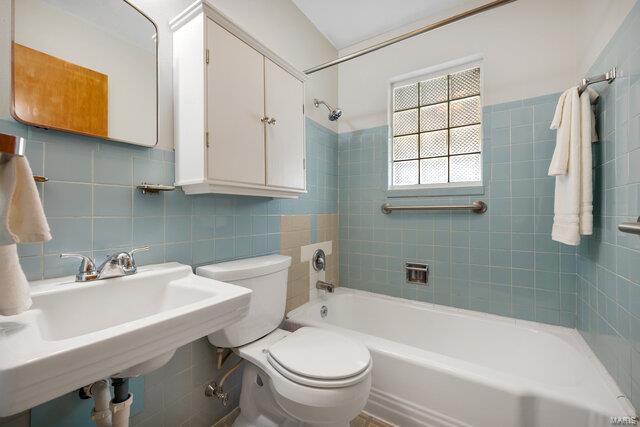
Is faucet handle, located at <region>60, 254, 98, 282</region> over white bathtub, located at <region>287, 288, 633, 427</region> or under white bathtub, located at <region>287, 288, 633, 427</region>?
over

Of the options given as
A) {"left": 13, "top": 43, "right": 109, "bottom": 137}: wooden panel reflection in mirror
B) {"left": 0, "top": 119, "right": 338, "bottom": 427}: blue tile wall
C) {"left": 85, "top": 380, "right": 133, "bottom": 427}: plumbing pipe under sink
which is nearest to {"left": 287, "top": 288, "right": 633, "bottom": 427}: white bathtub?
{"left": 0, "top": 119, "right": 338, "bottom": 427}: blue tile wall

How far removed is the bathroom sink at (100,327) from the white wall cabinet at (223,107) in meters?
0.43

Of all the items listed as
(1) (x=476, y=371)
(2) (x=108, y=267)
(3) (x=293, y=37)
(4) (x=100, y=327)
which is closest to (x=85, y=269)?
(2) (x=108, y=267)

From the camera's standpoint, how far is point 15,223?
0.51 meters

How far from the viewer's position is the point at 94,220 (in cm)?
92

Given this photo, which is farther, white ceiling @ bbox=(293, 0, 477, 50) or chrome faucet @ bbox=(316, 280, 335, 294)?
chrome faucet @ bbox=(316, 280, 335, 294)

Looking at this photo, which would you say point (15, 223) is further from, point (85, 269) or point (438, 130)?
point (438, 130)

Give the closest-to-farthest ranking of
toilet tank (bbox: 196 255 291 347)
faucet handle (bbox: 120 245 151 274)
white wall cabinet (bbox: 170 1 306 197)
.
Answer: faucet handle (bbox: 120 245 151 274) < white wall cabinet (bbox: 170 1 306 197) < toilet tank (bbox: 196 255 291 347)

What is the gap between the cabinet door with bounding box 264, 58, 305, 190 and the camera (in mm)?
1355

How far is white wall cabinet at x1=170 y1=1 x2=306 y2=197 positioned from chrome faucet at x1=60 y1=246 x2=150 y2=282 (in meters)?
0.36

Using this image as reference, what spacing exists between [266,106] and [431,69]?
1388mm

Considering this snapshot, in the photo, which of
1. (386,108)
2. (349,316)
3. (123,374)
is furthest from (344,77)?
(123,374)

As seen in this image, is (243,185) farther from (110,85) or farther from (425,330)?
(425,330)

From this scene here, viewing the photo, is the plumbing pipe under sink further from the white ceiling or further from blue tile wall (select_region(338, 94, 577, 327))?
the white ceiling
